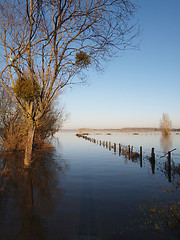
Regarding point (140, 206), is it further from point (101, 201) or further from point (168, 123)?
point (168, 123)

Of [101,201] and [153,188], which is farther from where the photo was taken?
[153,188]

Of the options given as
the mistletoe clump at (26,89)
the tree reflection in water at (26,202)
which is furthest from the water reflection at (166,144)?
the mistletoe clump at (26,89)

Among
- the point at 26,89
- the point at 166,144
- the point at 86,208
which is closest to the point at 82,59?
the point at 26,89

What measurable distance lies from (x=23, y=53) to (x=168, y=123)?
2943 inches

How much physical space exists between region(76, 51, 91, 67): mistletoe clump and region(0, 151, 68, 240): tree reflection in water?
676cm

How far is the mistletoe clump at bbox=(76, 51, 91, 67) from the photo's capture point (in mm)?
9437

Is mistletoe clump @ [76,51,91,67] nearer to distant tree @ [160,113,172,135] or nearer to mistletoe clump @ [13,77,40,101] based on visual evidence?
mistletoe clump @ [13,77,40,101]

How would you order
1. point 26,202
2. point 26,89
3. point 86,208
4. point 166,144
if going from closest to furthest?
point 86,208 < point 26,202 < point 26,89 < point 166,144

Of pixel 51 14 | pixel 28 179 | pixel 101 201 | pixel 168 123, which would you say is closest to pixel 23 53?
pixel 51 14

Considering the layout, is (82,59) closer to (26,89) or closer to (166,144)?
(26,89)

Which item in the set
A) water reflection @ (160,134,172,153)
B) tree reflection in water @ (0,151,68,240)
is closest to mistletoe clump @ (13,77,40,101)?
tree reflection in water @ (0,151,68,240)

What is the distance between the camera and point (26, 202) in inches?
241

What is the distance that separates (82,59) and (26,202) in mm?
7569

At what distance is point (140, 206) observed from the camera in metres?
5.91
